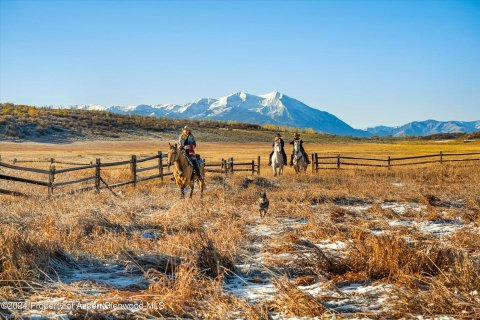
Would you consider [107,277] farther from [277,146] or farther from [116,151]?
[116,151]

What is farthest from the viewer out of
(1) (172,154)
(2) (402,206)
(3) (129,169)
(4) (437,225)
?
(3) (129,169)

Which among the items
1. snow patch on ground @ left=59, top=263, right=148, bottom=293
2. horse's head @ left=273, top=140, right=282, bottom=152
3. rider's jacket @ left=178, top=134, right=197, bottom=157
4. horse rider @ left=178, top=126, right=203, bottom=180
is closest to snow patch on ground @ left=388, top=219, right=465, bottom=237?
snow patch on ground @ left=59, top=263, right=148, bottom=293

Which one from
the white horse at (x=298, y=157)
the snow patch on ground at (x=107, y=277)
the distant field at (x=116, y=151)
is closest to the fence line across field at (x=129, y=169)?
the white horse at (x=298, y=157)

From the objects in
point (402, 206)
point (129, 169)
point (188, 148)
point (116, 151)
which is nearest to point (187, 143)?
point (188, 148)

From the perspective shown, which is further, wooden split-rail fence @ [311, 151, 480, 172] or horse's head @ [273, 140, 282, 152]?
wooden split-rail fence @ [311, 151, 480, 172]

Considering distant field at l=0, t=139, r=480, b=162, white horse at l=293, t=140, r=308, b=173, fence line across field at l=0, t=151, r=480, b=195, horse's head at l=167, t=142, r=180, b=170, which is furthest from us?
distant field at l=0, t=139, r=480, b=162

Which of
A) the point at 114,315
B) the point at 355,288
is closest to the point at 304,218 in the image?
the point at 355,288

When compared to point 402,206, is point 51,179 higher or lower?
higher

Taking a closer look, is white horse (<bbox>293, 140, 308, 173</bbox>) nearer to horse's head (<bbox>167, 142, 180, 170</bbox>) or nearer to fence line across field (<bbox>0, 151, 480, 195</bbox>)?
fence line across field (<bbox>0, 151, 480, 195</bbox>)

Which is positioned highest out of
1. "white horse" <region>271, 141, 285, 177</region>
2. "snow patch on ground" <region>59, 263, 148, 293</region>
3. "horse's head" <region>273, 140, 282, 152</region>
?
"horse's head" <region>273, 140, 282, 152</region>

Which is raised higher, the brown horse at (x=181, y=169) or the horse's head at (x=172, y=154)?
the horse's head at (x=172, y=154)

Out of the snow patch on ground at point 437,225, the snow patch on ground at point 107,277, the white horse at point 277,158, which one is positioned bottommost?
the snow patch on ground at point 437,225

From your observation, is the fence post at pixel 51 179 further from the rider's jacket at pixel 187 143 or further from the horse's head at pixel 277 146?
the horse's head at pixel 277 146

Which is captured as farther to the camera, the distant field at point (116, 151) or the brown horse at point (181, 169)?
the distant field at point (116, 151)
